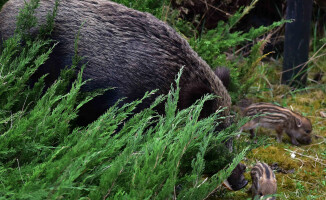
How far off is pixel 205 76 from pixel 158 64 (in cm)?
43

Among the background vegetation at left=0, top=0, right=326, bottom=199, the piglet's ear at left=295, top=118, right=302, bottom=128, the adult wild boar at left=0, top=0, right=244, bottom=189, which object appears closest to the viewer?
the background vegetation at left=0, top=0, right=326, bottom=199

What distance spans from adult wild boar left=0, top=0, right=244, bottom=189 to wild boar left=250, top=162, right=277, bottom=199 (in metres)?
0.17

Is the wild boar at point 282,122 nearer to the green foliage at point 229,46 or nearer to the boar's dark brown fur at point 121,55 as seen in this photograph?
the green foliage at point 229,46

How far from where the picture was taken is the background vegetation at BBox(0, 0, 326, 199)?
1.95 m

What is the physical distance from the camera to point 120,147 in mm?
2312

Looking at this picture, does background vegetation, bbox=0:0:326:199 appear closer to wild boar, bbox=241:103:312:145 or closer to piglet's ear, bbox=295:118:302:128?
wild boar, bbox=241:103:312:145

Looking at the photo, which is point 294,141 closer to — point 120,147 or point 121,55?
point 121,55

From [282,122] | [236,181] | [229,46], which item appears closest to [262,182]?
[236,181]

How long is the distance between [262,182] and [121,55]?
1520mm

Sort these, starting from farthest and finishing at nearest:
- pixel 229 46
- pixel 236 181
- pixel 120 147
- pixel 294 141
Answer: pixel 229 46, pixel 294 141, pixel 236 181, pixel 120 147

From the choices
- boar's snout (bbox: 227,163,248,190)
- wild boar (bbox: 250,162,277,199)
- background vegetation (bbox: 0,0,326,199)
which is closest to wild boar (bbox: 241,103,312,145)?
background vegetation (bbox: 0,0,326,199)

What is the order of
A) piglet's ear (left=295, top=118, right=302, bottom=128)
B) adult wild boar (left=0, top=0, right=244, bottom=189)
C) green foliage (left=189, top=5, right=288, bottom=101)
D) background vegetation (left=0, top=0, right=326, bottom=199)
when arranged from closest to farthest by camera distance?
background vegetation (left=0, top=0, right=326, bottom=199)
adult wild boar (left=0, top=0, right=244, bottom=189)
green foliage (left=189, top=5, right=288, bottom=101)
piglet's ear (left=295, top=118, right=302, bottom=128)

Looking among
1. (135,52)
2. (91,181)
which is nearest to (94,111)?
(135,52)

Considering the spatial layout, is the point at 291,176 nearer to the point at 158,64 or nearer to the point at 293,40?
the point at 158,64
